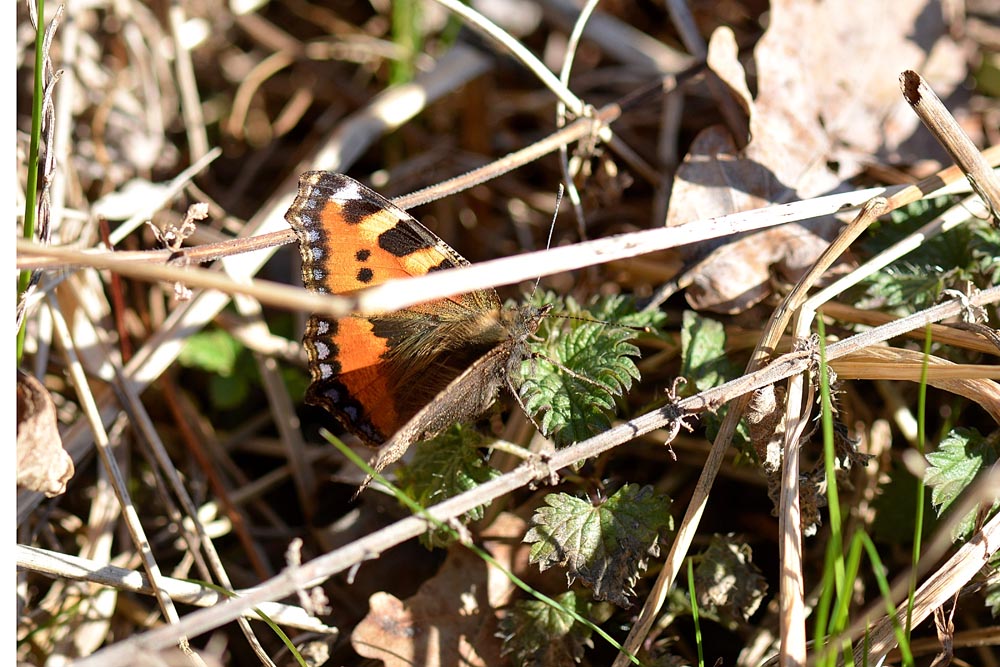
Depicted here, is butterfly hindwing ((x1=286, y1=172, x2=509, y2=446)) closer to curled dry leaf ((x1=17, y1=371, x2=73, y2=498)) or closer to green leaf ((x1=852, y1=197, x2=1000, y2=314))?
curled dry leaf ((x1=17, y1=371, x2=73, y2=498))

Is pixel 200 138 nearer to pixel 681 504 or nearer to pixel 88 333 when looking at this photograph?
pixel 88 333

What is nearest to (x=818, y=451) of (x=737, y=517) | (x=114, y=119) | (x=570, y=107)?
(x=737, y=517)

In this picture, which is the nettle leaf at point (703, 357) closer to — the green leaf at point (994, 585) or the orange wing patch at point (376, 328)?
the orange wing patch at point (376, 328)

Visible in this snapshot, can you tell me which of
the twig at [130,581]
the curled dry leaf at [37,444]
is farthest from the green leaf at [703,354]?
the curled dry leaf at [37,444]

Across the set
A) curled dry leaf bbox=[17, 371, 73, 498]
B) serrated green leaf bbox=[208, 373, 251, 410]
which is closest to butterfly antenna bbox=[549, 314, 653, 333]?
curled dry leaf bbox=[17, 371, 73, 498]

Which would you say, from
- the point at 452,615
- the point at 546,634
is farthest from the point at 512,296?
the point at 546,634

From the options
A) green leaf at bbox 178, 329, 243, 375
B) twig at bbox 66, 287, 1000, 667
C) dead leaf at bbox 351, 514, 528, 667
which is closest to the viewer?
twig at bbox 66, 287, 1000, 667
